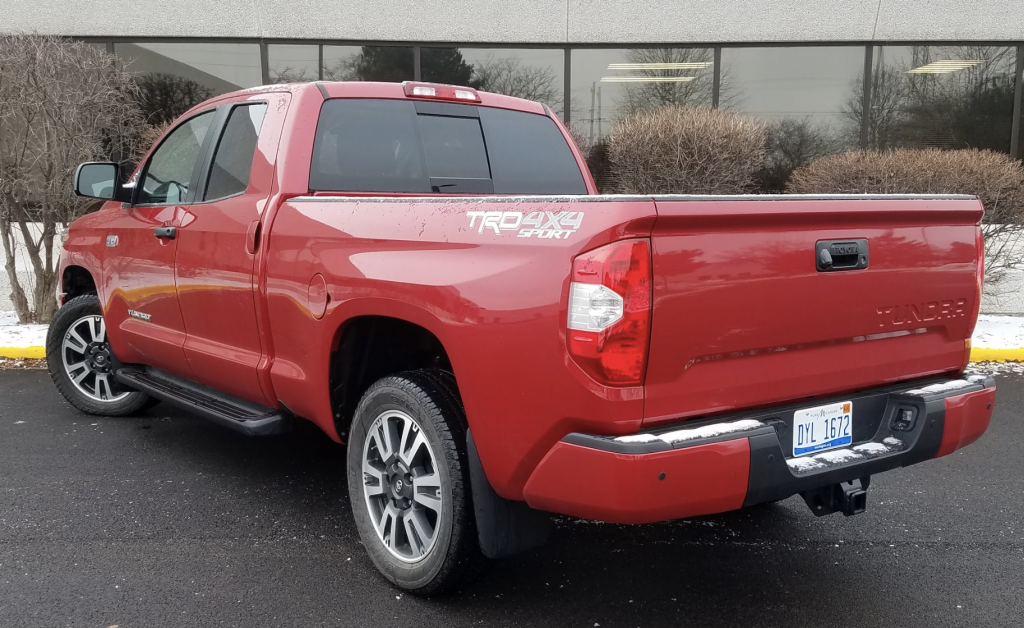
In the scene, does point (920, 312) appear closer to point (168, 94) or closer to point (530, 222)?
point (530, 222)

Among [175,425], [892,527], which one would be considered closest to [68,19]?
[175,425]

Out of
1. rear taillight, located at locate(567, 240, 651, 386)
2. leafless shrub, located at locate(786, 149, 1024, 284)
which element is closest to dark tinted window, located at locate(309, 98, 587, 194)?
rear taillight, located at locate(567, 240, 651, 386)

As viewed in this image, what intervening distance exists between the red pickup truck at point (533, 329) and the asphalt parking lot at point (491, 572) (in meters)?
0.36

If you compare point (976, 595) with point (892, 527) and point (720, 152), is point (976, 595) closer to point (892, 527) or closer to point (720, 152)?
point (892, 527)

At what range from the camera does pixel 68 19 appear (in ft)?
36.2

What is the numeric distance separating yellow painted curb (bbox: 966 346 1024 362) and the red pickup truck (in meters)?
4.74

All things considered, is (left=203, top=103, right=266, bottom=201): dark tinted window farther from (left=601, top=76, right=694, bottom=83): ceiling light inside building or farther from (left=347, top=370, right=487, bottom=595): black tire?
(left=601, top=76, right=694, bottom=83): ceiling light inside building

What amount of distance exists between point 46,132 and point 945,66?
37.6ft

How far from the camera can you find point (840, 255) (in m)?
2.58

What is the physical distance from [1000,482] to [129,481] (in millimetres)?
4493

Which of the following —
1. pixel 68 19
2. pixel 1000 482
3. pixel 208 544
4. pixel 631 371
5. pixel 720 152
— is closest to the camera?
pixel 631 371

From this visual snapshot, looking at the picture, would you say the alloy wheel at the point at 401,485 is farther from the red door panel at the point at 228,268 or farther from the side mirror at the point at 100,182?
the side mirror at the point at 100,182

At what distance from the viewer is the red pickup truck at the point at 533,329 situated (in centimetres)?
228

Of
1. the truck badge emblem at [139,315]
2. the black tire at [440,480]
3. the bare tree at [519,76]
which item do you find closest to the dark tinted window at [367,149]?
the black tire at [440,480]
